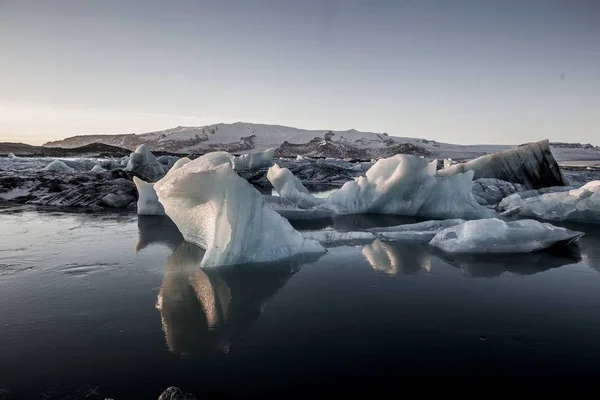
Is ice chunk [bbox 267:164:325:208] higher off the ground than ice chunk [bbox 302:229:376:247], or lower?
higher

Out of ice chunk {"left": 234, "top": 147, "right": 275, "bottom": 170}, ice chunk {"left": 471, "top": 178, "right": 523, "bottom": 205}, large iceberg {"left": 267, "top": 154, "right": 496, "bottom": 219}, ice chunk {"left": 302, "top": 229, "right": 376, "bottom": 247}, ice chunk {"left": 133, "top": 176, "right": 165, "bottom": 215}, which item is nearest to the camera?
ice chunk {"left": 302, "top": 229, "right": 376, "bottom": 247}

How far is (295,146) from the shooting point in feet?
292

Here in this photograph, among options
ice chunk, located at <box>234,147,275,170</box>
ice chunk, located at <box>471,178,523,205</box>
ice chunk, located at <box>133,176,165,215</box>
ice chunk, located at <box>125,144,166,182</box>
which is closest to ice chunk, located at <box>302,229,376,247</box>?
ice chunk, located at <box>133,176,165,215</box>

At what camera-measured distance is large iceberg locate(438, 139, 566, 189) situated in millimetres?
15625

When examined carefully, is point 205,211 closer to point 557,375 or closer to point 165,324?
point 165,324

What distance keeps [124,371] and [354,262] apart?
3.49m

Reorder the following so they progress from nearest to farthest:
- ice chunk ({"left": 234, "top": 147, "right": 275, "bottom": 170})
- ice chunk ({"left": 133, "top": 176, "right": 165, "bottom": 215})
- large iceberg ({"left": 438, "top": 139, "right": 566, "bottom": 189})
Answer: ice chunk ({"left": 133, "top": 176, "right": 165, "bottom": 215}) → large iceberg ({"left": 438, "top": 139, "right": 566, "bottom": 189}) → ice chunk ({"left": 234, "top": 147, "right": 275, "bottom": 170})

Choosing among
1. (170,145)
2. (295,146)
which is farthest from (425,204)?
(170,145)

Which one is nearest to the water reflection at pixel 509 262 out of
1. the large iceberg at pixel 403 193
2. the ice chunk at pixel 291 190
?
the large iceberg at pixel 403 193

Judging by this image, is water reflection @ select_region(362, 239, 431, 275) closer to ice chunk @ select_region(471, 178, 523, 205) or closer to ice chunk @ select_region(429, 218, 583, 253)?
ice chunk @ select_region(429, 218, 583, 253)

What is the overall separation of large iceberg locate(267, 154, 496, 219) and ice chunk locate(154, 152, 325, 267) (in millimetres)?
5227

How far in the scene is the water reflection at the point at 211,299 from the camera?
2.97 meters

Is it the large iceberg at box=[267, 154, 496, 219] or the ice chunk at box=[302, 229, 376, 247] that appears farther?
the large iceberg at box=[267, 154, 496, 219]

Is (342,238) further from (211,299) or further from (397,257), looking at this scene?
(211,299)
